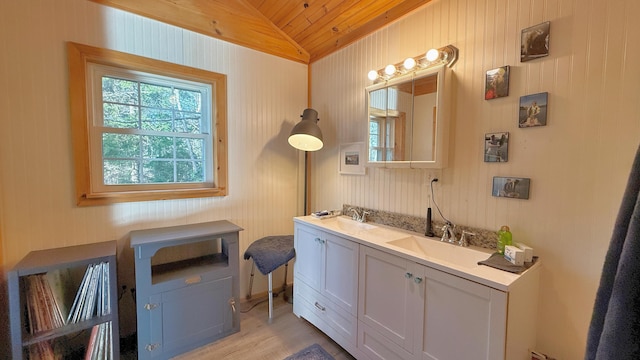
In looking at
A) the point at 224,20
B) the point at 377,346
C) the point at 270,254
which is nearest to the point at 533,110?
the point at 377,346

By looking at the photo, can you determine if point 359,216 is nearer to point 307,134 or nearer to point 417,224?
point 417,224

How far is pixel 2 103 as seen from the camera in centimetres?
158

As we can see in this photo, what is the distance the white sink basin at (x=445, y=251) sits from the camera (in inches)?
58.8

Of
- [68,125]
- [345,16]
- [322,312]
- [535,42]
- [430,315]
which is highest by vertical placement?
[345,16]

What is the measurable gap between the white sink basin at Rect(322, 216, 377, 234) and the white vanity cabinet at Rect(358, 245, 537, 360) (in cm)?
43

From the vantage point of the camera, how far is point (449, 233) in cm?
167

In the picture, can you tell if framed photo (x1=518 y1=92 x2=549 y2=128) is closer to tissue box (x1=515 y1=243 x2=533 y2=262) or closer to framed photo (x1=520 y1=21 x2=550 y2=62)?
framed photo (x1=520 y1=21 x2=550 y2=62)

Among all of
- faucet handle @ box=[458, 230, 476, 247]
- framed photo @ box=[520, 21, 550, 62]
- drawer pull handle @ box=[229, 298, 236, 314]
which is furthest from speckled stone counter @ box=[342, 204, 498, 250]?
drawer pull handle @ box=[229, 298, 236, 314]

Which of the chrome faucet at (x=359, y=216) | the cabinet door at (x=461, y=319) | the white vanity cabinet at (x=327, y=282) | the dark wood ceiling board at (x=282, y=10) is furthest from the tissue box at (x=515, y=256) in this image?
the dark wood ceiling board at (x=282, y=10)

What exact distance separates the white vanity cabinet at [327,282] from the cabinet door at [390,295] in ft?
0.30

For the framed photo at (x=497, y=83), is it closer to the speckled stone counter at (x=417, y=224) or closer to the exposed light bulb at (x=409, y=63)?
the exposed light bulb at (x=409, y=63)

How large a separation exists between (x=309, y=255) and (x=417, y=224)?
890mm

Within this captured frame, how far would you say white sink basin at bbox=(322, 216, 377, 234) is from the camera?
211 centimetres

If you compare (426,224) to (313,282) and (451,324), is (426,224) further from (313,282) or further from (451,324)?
(313,282)
